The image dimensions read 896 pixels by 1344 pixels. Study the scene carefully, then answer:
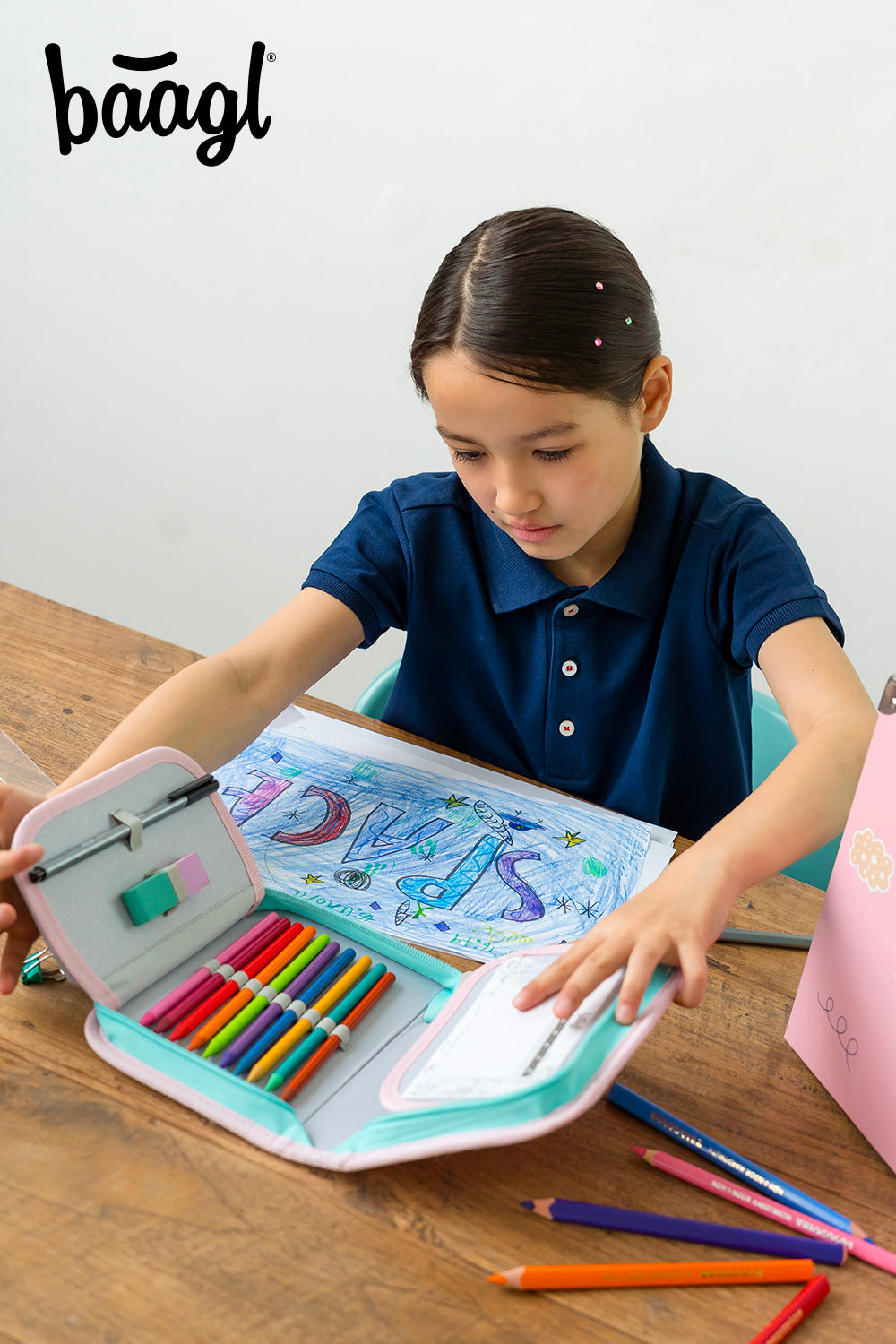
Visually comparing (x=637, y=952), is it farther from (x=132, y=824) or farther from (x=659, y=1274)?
(x=132, y=824)

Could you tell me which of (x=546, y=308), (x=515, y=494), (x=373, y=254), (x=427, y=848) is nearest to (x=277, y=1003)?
(x=427, y=848)

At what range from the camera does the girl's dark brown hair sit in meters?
0.69

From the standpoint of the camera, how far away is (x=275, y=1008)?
502mm

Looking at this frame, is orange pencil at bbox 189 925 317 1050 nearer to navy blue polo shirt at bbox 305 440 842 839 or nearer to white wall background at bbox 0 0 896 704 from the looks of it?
navy blue polo shirt at bbox 305 440 842 839

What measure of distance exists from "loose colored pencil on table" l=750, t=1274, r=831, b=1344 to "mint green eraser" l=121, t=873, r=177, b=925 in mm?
329

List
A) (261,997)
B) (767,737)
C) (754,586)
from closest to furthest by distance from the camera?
(261,997)
(754,586)
(767,737)

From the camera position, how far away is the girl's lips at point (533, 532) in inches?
29.6

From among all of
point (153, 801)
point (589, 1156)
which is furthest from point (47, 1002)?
point (589, 1156)

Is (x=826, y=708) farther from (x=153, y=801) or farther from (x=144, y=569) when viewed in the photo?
(x=144, y=569)

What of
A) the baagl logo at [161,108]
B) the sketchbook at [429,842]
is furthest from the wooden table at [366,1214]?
the baagl logo at [161,108]

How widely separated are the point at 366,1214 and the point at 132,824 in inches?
8.8

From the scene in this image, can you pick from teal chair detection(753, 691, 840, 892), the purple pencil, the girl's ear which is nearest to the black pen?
the purple pencil

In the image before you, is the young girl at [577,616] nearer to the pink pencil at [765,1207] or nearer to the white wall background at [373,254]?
the pink pencil at [765,1207]

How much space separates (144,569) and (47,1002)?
67.1 inches
